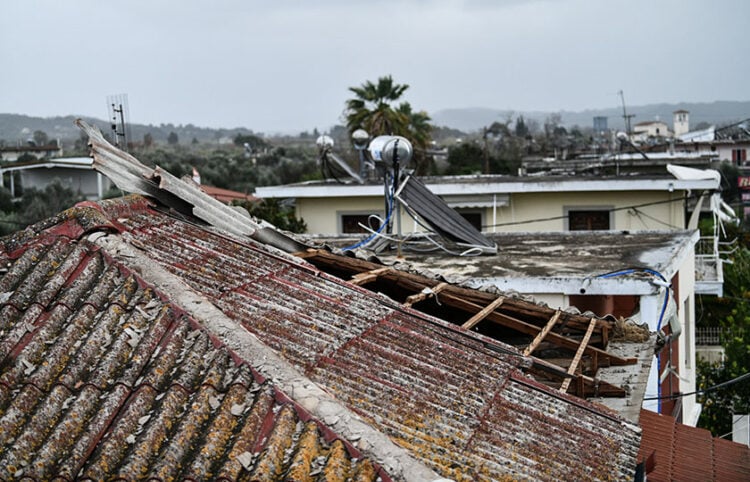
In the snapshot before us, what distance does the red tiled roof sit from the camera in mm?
6656

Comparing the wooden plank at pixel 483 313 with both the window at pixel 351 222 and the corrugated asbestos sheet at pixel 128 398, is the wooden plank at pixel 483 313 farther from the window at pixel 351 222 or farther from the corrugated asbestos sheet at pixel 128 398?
the window at pixel 351 222

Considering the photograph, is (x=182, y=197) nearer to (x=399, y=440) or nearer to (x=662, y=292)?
(x=399, y=440)

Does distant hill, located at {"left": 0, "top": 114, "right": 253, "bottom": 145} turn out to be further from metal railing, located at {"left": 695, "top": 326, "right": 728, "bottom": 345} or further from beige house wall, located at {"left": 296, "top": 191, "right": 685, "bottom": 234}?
metal railing, located at {"left": 695, "top": 326, "right": 728, "bottom": 345}

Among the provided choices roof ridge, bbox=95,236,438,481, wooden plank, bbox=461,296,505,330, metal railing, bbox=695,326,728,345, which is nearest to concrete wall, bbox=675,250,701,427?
wooden plank, bbox=461,296,505,330

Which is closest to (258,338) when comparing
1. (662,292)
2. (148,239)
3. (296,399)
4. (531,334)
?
(296,399)

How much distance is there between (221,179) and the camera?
47.5 metres

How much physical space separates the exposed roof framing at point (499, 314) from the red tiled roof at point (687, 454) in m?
0.65

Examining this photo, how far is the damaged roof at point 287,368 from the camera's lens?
4.01 metres

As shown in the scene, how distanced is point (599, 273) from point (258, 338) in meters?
7.66

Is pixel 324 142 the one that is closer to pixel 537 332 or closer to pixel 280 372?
pixel 537 332

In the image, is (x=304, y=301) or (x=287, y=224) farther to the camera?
(x=287, y=224)

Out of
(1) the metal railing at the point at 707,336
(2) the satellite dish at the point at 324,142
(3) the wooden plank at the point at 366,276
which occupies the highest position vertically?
(2) the satellite dish at the point at 324,142

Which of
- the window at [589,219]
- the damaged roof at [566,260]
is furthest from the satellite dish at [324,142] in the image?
the damaged roof at [566,260]

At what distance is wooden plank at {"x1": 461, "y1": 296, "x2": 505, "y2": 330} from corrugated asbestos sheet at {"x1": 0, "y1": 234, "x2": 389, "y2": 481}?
108 inches
